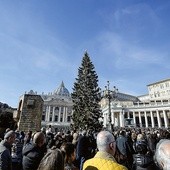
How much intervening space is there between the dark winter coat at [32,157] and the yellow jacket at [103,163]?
1.76m

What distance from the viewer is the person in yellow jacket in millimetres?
2473

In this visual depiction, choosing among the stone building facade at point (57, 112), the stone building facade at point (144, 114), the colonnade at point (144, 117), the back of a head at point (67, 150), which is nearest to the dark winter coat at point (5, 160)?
the back of a head at point (67, 150)

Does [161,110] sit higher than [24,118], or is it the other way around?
[161,110]

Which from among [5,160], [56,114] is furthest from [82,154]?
[56,114]

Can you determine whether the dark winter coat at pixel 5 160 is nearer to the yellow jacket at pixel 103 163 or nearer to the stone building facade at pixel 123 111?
the yellow jacket at pixel 103 163

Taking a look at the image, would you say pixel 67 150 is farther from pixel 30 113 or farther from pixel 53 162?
pixel 30 113

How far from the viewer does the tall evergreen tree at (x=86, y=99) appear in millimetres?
33531

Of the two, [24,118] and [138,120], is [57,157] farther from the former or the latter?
[138,120]

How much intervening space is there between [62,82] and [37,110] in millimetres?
137931

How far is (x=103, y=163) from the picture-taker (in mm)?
2527

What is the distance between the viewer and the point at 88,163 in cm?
272

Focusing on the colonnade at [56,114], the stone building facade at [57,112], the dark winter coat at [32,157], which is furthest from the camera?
the colonnade at [56,114]

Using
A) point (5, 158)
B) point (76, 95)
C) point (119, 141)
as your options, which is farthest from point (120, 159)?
point (76, 95)

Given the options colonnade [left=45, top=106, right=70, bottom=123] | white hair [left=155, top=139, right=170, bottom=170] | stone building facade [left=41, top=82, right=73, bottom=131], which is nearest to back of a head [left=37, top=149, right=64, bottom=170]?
white hair [left=155, top=139, right=170, bottom=170]
